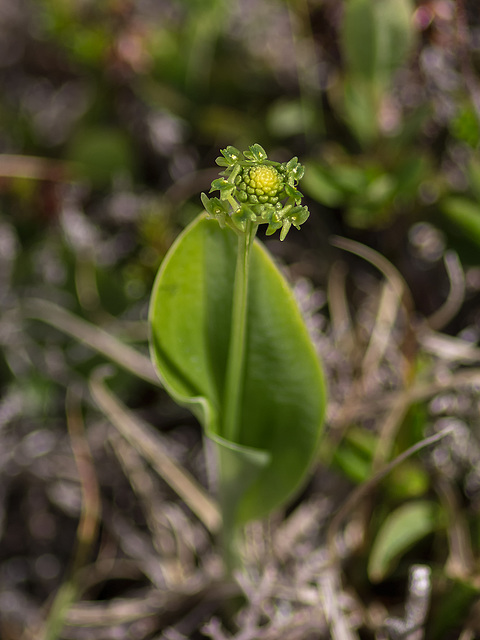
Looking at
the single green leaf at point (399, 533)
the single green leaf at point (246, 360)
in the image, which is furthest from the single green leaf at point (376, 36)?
the single green leaf at point (399, 533)

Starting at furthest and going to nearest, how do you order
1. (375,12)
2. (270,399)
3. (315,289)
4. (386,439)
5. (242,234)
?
(315,289), (375,12), (386,439), (270,399), (242,234)

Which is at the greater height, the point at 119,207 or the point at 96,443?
the point at 119,207

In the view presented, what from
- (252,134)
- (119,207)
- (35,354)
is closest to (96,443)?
(35,354)

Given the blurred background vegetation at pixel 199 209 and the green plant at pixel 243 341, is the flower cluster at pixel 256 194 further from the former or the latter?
the blurred background vegetation at pixel 199 209

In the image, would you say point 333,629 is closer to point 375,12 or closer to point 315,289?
point 315,289

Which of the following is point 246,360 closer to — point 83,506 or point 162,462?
point 162,462

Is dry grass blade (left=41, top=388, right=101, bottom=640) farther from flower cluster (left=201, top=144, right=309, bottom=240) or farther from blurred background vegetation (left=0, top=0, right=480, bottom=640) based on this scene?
flower cluster (left=201, top=144, right=309, bottom=240)
